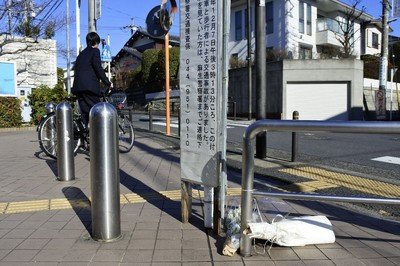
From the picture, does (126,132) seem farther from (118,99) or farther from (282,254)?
(282,254)

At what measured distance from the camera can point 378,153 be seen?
9039 millimetres

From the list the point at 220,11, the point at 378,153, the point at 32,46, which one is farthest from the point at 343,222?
the point at 32,46

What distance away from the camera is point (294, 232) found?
3.36 m

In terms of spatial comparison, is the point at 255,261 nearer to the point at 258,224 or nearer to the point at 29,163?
the point at 258,224

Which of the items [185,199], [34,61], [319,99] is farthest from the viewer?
[319,99]

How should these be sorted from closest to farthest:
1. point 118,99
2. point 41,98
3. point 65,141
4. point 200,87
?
point 200,87 < point 65,141 < point 118,99 < point 41,98

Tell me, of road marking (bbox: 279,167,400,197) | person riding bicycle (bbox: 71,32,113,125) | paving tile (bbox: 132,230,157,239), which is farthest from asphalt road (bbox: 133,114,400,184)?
paving tile (bbox: 132,230,157,239)

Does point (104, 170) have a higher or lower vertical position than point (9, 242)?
higher

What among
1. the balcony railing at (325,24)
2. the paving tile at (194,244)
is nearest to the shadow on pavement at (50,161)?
the paving tile at (194,244)

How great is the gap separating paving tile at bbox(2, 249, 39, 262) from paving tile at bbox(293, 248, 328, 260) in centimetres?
215

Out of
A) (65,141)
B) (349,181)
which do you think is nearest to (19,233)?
(65,141)

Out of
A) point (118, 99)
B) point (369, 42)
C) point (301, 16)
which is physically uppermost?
point (301, 16)

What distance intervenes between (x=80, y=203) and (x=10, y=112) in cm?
1193

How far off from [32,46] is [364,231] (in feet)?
71.3
